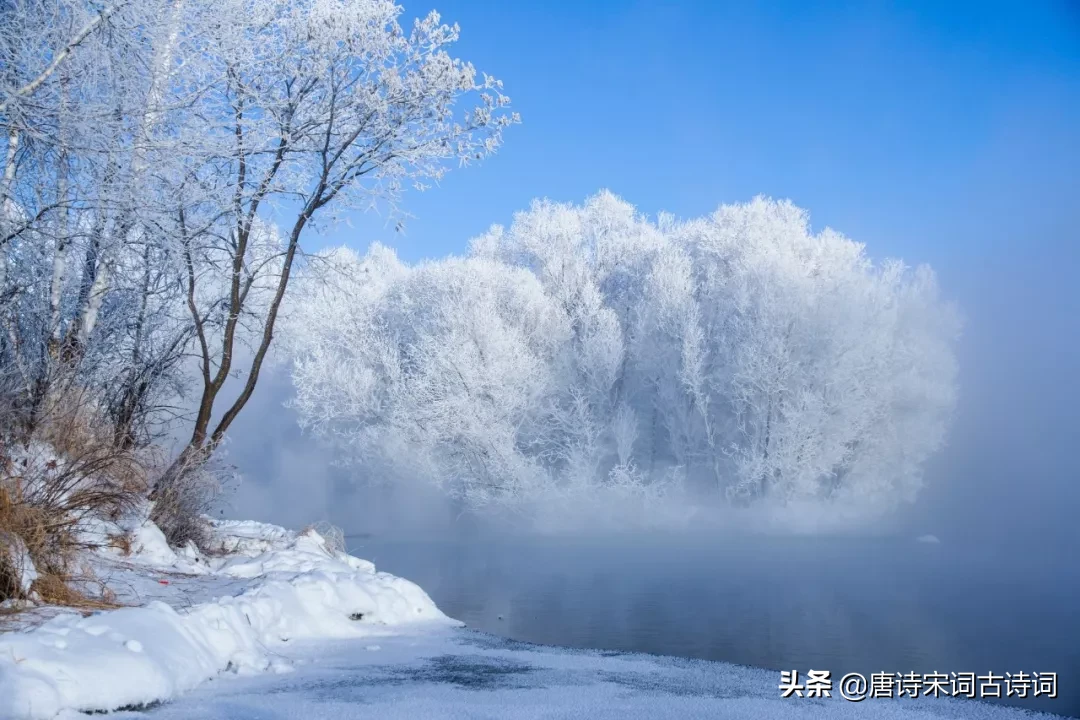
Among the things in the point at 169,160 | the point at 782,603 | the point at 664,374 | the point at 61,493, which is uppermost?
the point at 664,374

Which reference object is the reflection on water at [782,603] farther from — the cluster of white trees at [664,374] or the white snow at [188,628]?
the cluster of white trees at [664,374]

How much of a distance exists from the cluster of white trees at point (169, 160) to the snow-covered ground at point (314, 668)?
89.3 inches

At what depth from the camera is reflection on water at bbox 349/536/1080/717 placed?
28.0ft

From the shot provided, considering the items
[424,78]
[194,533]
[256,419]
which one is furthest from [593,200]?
[194,533]

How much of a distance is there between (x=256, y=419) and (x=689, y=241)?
735 inches

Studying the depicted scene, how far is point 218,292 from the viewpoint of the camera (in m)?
9.83

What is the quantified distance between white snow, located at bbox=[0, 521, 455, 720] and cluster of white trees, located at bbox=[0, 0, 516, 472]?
1.53m

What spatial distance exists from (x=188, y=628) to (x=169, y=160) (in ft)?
12.8

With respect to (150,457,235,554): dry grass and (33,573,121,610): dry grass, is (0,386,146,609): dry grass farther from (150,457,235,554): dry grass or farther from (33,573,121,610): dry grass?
(150,457,235,554): dry grass

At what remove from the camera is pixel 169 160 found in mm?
6629

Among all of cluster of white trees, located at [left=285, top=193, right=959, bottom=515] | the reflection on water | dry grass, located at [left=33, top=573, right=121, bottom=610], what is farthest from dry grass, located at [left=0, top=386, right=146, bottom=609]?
cluster of white trees, located at [left=285, top=193, right=959, bottom=515]

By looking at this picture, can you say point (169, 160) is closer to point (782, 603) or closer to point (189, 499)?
point (189, 499)

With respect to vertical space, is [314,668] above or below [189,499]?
below

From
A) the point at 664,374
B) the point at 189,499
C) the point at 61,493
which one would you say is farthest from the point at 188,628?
the point at 664,374
